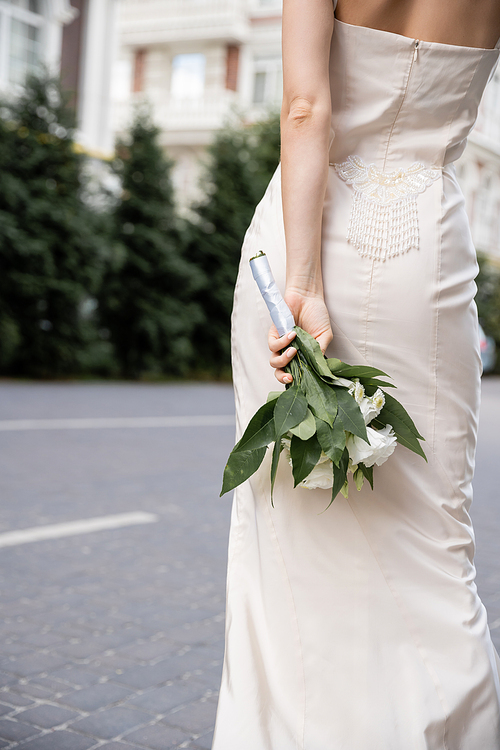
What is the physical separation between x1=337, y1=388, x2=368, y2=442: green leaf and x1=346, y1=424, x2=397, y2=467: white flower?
0.04 metres

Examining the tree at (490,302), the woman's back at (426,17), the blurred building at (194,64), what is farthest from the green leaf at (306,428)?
the tree at (490,302)

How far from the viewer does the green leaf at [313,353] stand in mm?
1630

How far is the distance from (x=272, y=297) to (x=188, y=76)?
32.5 metres

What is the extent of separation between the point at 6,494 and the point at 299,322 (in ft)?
14.3

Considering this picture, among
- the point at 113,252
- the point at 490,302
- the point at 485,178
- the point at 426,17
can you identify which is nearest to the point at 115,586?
the point at 426,17

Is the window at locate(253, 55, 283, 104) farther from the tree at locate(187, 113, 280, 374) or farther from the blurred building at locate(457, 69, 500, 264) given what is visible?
the tree at locate(187, 113, 280, 374)

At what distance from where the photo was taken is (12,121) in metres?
14.6

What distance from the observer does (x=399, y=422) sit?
1.70 metres

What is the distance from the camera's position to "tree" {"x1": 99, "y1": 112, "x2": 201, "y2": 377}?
1625cm

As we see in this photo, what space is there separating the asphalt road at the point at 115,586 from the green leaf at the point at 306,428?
125 centimetres

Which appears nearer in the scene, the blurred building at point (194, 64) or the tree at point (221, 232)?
the tree at point (221, 232)

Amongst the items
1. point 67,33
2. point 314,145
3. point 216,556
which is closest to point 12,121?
point 67,33

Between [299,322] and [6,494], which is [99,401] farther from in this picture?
[299,322]

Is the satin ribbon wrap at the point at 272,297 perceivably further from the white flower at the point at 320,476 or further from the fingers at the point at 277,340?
the white flower at the point at 320,476
